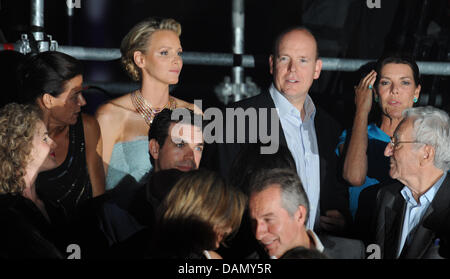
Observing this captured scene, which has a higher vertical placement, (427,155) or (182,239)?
(427,155)

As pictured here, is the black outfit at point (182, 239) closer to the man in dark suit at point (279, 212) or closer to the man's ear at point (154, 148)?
the man in dark suit at point (279, 212)

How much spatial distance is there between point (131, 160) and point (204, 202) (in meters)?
0.62

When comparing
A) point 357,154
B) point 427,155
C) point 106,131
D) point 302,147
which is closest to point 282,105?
point 302,147

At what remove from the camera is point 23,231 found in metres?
2.53

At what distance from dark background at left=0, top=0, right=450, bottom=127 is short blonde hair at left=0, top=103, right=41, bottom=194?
77 cm

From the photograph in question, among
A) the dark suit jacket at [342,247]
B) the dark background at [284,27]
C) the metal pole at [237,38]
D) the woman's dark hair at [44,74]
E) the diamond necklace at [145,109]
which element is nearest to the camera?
the dark suit jacket at [342,247]

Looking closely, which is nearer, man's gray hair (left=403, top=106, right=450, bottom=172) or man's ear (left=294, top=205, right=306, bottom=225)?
man's ear (left=294, top=205, right=306, bottom=225)

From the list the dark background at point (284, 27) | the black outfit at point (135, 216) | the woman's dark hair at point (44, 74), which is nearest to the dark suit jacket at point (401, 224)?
the dark background at point (284, 27)

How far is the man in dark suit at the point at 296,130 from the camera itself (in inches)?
113

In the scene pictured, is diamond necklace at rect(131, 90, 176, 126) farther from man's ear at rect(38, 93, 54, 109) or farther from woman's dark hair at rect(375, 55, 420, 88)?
woman's dark hair at rect(375, 55, 420, 88)

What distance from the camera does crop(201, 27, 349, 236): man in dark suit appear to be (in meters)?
2.86

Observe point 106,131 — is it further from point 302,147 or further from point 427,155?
point 427,155

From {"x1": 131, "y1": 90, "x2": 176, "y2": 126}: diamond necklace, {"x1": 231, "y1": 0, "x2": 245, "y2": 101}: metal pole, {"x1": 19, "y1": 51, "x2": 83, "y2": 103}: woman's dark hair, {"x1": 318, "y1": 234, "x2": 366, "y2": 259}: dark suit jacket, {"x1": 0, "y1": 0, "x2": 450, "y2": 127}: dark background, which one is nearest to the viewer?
{"x1": 318, "y1": 234, "x2": 366, "y2": 259}: dark suit jacket

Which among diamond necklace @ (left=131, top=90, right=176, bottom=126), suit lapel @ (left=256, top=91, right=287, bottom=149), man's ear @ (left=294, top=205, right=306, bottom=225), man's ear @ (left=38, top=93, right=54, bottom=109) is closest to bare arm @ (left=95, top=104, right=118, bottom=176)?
diamond necklace @ (left=131, top=90, right=176, bottom=126)
